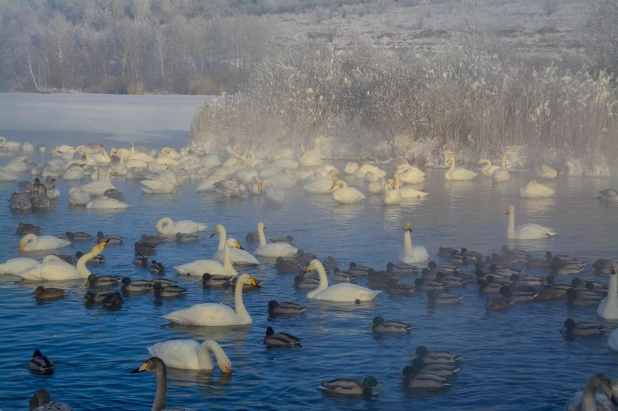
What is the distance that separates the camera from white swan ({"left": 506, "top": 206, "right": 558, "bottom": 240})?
54.9 feet

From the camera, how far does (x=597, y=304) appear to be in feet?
39.9

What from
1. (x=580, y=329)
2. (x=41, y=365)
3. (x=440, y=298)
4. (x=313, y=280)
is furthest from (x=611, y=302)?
(x=41, y=365)

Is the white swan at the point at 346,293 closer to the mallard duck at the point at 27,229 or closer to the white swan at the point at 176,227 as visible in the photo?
the white swan at the point at 176,227

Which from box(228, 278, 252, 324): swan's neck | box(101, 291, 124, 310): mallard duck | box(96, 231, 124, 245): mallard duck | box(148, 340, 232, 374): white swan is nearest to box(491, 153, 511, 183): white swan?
box(96, 231, 124, 245): mallard duck

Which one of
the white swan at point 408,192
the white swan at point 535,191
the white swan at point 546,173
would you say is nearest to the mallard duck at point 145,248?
the white swan at point 408,192

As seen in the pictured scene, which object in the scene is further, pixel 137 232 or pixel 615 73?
pixel 615 73

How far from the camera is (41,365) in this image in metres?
9.64

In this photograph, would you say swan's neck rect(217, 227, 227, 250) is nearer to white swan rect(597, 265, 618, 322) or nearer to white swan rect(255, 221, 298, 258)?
white swan rect(255, 221, 298, 258)

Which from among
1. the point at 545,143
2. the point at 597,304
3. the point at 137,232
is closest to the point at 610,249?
the point at 597,304

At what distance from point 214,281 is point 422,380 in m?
5.01

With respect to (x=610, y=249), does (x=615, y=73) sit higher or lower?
higher

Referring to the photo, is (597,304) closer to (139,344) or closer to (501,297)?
(501,297)

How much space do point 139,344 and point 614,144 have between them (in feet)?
63.8

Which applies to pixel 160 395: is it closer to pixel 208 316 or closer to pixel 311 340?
pixel 311 340
